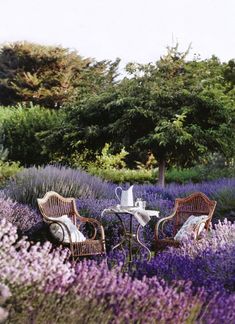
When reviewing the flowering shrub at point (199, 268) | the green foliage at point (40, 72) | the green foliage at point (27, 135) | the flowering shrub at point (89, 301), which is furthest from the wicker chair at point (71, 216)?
the green foliage at point (40, 72)

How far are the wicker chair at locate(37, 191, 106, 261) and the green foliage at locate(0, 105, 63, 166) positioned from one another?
393 inches

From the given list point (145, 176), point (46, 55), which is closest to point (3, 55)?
point (46, 55)

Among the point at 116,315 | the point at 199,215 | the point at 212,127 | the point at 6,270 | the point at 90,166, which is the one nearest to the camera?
the point at 116,315

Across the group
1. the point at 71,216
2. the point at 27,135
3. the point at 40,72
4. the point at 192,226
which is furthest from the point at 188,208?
the point at 40,72

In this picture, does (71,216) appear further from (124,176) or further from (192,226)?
(124,176)

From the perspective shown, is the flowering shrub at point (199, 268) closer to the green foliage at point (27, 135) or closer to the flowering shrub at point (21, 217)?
the flowering shrub at point (21, 217)

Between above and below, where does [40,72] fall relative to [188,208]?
above

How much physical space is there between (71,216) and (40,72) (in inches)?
785

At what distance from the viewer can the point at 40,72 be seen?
2777cm

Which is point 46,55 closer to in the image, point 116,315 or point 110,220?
point 110,220

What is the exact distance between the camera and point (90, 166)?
1784 cm

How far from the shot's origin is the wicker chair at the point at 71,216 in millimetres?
7594

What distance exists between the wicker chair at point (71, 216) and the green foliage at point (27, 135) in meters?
9.99

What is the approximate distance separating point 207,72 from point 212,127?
185 centimetres
